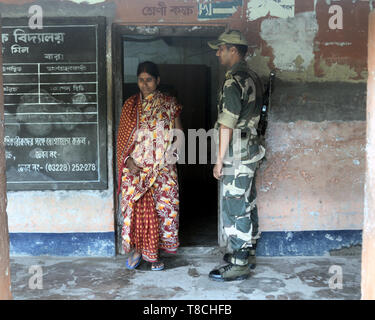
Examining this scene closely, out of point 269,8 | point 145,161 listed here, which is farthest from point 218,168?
point 269,8

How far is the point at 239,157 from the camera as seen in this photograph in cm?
340

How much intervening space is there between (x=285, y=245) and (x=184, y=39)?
433 cm

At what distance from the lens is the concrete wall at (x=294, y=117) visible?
12.2 feet

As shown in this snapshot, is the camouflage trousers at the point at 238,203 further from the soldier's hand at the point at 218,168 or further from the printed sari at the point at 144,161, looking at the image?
the printed sari at the point at 144,161

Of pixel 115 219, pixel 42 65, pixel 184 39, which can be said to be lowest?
pixel 115 219

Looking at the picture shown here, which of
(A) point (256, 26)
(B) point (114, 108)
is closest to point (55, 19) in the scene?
(B) point (114, 108)

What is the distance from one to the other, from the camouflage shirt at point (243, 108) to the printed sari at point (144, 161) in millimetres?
533

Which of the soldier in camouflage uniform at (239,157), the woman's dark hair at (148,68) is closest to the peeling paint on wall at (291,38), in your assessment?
the soldier in camouflage uniform at (239,157)

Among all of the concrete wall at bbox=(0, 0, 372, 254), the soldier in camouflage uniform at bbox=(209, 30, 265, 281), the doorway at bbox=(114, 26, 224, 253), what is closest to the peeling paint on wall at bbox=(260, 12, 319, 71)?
the concrete wall at bbox=(0, 0, 372, 254)

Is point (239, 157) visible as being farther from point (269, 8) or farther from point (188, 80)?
point (188, 80)

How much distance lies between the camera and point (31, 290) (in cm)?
320

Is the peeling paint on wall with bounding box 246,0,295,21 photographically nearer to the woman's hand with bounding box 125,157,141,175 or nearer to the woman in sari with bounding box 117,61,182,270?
the woman in sari with bounding box 117,61,182,270

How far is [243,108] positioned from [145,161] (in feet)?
3.20

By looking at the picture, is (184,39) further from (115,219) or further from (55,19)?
(115,219)
